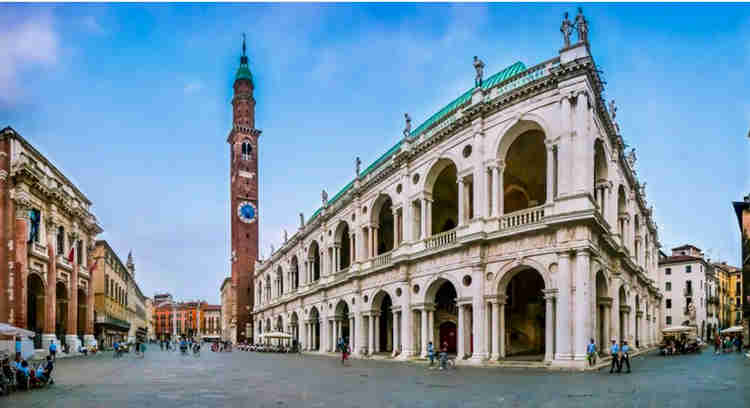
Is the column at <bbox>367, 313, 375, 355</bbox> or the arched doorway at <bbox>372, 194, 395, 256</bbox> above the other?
the arched doorway at <bbox>372, 194, 395, 256</bbox>

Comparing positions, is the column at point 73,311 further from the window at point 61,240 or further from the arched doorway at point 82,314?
the arched doorway at point 82,314

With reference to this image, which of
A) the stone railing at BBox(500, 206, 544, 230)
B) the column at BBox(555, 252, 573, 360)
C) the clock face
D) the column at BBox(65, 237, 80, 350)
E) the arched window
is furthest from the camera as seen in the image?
the arched window

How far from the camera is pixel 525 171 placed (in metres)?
33.2

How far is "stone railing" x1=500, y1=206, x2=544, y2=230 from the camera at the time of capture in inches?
942

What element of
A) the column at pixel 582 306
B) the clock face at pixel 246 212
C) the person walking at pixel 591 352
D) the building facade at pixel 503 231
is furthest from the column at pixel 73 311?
the person walking at pixel 591 352

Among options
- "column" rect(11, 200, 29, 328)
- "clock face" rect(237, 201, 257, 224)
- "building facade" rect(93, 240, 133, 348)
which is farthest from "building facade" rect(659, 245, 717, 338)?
"column" rect(11, 200, 29, 328)

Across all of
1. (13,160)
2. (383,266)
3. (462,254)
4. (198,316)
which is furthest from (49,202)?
(198,316)

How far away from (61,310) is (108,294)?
65.6ft

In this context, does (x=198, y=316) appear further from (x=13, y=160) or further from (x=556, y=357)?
(x=556, y=357)

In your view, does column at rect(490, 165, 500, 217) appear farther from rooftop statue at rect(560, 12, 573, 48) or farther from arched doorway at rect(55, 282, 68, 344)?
arched doorway at rect(55, 282, 68, 344)

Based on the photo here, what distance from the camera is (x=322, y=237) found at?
4750cm

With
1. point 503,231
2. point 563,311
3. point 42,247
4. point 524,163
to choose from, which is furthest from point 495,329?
point 42,247

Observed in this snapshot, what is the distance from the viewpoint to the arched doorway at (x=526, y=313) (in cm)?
3150

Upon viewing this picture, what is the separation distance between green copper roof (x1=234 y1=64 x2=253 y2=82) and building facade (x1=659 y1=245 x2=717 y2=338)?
65.6 meters
